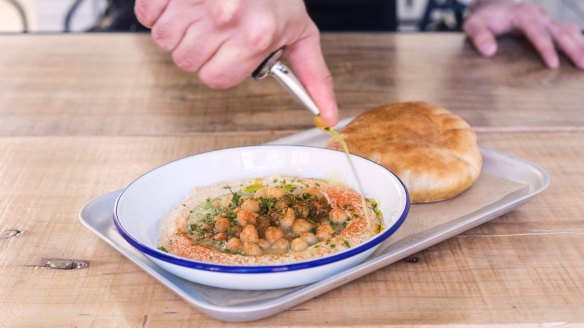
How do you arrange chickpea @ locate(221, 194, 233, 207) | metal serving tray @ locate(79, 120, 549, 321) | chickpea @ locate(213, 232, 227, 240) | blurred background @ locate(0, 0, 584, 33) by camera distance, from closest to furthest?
metal serving tray @ locate(79, 120, 549, 321) < chickpea @ locate(213, 232, 227, 240) < chickpea @ locate(221, 194, 233, 207) < blurred background @ locate(0, 0, 584, 33)

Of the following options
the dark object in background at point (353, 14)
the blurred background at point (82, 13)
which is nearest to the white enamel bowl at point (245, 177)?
the dark object in background at point (353, 14)

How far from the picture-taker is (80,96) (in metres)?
1.88

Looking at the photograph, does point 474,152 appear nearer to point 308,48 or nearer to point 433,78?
point 308,48

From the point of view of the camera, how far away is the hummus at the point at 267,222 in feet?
3.34

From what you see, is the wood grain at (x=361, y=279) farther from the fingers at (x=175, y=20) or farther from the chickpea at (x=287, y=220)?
the fingers at (x=175, y=20)

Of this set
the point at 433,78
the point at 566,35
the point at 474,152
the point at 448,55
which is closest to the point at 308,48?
Answer: the point at 474,152

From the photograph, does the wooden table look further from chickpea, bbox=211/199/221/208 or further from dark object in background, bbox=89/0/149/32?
dark object in background, bbox=89/0/149/32

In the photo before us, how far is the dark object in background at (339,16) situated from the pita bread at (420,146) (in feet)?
4.14

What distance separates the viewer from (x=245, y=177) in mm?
1294

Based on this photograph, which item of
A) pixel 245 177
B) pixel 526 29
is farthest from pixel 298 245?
pixel 526 29

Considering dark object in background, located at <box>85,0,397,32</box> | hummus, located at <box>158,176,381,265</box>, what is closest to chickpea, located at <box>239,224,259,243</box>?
hummus, located at <box>158,176,381,265</box>

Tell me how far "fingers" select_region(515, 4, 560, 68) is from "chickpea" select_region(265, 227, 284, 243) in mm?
1348

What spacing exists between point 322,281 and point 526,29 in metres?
1.52

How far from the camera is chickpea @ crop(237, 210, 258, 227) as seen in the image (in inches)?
42.3
